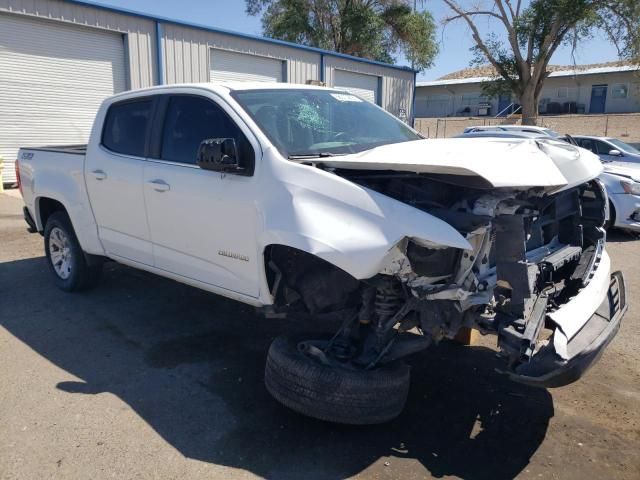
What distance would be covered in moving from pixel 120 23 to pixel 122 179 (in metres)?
11.4

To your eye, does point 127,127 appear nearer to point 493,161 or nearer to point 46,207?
point 46,207

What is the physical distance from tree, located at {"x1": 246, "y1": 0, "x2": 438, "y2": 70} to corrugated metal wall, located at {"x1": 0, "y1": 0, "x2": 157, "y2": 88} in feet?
46.0

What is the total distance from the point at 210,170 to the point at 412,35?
86.2 ft

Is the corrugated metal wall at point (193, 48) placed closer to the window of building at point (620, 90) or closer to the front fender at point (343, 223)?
the front fender at point (343, 223)

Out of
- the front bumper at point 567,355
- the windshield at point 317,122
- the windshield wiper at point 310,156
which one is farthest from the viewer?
the windshield at point 317,122

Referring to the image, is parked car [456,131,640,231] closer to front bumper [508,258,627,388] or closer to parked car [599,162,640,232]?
parked car [599,162,640,232]

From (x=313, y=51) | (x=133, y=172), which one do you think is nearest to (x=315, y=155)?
(x=133, y=172)

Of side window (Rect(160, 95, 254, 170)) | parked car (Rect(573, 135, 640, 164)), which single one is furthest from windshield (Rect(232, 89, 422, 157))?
parked car (Rect(573, 135, 640, 164))

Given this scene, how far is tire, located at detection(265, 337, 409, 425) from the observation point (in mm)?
3154

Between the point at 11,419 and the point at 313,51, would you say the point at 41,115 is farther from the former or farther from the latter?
the point at 11,419

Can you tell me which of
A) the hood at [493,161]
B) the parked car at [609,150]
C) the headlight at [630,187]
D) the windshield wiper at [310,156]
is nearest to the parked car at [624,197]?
the headlight at [630,187]

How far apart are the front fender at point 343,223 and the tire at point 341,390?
2.12 feet

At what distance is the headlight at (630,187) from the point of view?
8445 millimetres

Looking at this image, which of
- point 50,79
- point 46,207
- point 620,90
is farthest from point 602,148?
point 620,90
